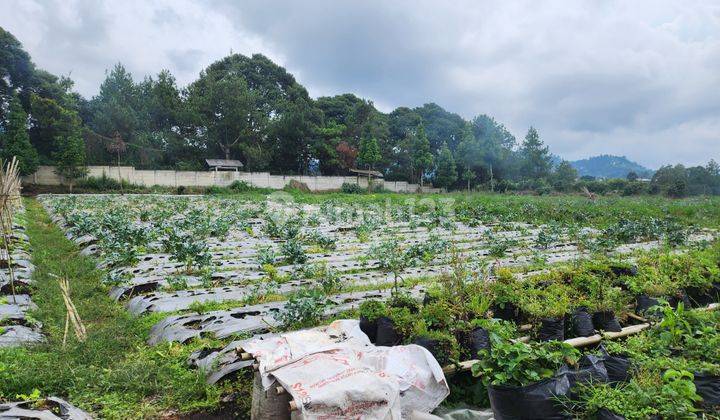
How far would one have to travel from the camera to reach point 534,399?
2.66 meters

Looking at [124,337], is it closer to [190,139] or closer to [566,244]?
[566,244]

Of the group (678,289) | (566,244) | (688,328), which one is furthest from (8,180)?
(566,244)

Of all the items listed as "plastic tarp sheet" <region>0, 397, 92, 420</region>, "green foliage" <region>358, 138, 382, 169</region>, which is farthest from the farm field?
"green foliage" <region>358, 138, 382, 169</region>

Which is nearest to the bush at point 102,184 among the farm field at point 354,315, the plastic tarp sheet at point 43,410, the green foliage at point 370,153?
the green foliage at point 370,153

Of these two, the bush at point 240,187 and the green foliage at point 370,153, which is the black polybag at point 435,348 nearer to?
the bush at point 240,187

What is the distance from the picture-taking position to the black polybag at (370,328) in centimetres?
424

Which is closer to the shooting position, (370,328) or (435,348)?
(435,348)

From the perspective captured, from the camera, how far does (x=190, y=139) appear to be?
128ft

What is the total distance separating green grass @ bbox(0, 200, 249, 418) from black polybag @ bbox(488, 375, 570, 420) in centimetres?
208

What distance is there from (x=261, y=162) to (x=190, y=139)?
7.25 m

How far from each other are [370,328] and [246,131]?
1422 inches

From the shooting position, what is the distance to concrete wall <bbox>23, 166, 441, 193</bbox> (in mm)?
31188

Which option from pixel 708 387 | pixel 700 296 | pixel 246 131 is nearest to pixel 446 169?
pixel 246 131

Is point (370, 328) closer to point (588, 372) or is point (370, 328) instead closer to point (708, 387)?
point (588, 372)
